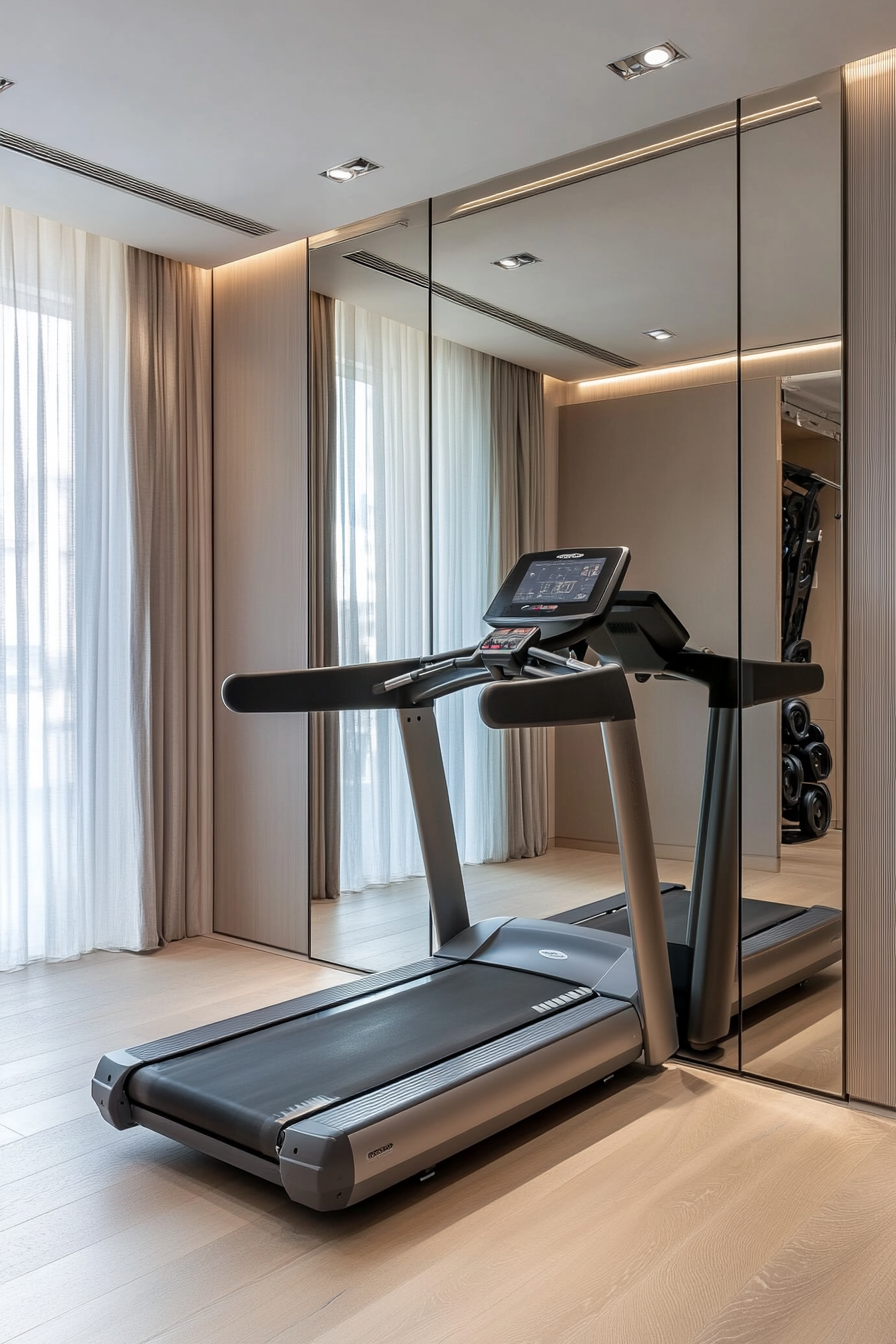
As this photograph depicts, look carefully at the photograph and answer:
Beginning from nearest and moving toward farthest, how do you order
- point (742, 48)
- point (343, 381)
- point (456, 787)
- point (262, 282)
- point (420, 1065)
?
point (420, 1065)
point (742, 48)
point (456, 787)
point (343, 381)
point (262, 282)

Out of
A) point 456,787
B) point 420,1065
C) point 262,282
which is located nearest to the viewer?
A: point 420,1065

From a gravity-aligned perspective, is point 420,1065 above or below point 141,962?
above

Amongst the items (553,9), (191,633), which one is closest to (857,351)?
(553,9)

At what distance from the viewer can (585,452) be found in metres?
3.58

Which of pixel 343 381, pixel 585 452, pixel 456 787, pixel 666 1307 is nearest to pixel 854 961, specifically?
pixel 666 1307

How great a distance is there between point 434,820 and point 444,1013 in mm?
760

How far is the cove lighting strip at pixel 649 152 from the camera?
3.01 metres

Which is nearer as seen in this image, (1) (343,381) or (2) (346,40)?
(2) (346,40)

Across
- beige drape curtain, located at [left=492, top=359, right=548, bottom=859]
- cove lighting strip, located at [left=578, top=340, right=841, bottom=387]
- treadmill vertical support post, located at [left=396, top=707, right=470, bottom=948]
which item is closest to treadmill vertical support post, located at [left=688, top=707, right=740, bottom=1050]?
beige drape curtain, located at [left=492, top=359, right=548, bottom=859]

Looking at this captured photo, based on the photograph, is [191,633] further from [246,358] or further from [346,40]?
[346,40]

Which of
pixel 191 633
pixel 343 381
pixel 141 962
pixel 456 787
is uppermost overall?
pixel 343 381

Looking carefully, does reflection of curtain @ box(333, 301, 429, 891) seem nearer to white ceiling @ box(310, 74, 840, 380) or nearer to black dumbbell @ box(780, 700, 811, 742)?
white ceiling @ box(310, 74, 840, 380)

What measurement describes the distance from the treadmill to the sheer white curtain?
4.82 ft

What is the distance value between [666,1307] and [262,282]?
3911mm
